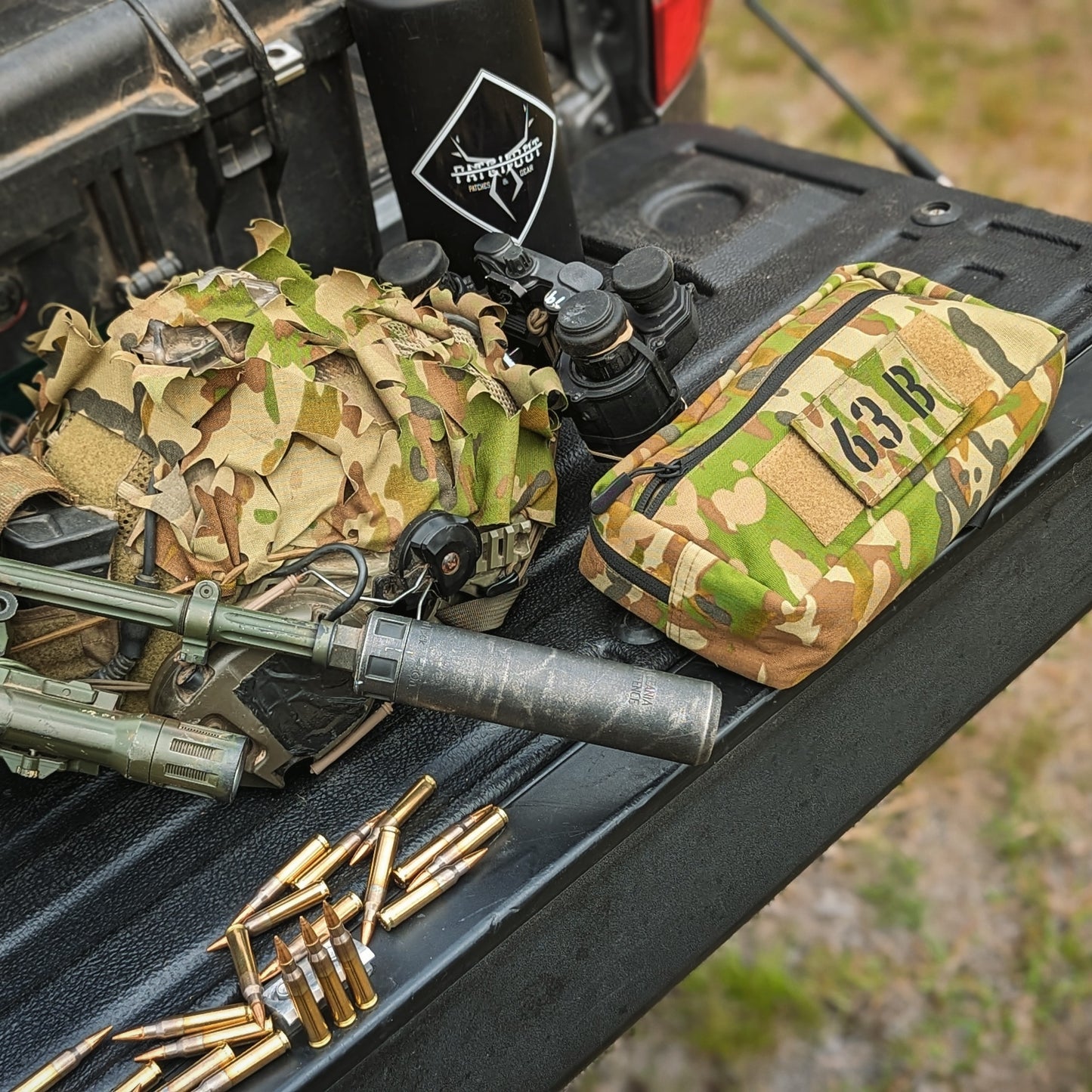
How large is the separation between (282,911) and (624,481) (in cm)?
69

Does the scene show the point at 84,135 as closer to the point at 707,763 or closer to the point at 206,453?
the point at 206,453

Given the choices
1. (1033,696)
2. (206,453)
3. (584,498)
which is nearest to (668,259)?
(584,498)

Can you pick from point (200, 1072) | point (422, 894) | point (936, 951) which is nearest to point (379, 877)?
point (422, 894)

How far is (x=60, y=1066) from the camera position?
1525 mm

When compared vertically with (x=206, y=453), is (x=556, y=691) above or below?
below

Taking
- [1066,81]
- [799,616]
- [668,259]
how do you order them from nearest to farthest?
[799,616] → [668,259] → [1066,81]

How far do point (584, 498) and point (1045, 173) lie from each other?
10.6ft

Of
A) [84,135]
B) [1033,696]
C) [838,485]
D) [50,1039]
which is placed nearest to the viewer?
[50,1039]

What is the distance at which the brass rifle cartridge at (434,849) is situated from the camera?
5.37 feet

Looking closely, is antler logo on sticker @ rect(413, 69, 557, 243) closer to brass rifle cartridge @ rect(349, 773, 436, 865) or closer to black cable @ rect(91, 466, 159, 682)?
black cable @ rect(91, 466, 159, 682)

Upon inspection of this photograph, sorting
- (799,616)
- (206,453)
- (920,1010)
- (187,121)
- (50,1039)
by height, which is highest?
(187,121)

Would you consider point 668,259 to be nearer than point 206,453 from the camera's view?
No

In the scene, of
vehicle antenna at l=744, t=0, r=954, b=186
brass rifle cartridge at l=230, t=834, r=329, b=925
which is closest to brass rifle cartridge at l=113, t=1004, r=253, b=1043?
brass rifle cartridge at l=230, t=834, r=329, b=925

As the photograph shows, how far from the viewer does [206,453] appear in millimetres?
1762
